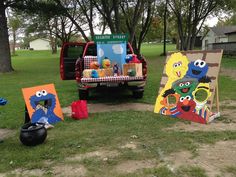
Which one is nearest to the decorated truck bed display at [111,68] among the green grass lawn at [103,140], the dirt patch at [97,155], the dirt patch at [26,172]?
the green grass lawn at [103,140]

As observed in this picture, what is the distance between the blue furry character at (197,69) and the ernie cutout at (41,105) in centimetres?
282

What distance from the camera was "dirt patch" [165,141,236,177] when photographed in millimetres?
3814

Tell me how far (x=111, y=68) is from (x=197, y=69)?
2.51 m

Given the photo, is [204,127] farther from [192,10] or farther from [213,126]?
[192,10]

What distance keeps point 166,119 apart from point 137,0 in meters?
17.6

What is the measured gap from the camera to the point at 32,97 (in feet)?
20.3

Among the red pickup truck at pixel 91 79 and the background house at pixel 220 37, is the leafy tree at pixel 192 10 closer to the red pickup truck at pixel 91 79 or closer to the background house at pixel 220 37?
the background house at pixel 220 37

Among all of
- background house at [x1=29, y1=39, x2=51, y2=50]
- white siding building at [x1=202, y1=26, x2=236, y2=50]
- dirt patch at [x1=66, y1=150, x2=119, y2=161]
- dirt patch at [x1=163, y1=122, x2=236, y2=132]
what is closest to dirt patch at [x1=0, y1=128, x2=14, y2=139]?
dirt patch at [x1=66, y1=150, x2=119, y2=161]

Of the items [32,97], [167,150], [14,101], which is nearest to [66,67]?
[14,101]

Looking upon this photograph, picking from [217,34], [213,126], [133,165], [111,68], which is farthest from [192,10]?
[133,165]

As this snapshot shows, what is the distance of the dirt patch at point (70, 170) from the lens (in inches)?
149

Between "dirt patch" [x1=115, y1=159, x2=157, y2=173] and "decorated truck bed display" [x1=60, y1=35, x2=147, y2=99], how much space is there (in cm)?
376

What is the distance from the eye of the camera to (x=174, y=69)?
667cm

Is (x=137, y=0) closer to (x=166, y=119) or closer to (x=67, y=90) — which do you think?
(x=67, y=90)
